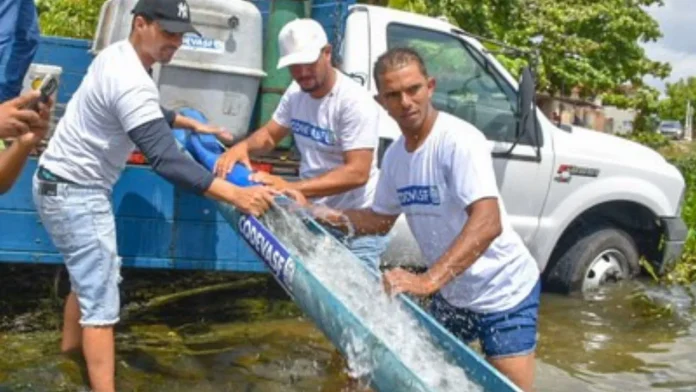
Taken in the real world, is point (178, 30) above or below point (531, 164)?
above

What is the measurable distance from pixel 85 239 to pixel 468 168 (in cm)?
184

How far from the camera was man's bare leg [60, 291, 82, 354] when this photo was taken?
4933 mm

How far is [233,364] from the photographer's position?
586cm

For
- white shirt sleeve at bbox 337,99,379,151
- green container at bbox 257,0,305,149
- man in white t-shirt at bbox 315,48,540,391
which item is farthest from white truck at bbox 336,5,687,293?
man in white t-shirt at bbox 315,48,540,391

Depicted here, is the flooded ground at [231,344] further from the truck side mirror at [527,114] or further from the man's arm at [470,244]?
the man's arm at [470,244]

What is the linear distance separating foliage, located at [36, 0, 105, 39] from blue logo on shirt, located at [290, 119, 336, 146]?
3.93 metres

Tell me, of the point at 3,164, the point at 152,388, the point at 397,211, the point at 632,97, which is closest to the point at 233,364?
the point at 152,388

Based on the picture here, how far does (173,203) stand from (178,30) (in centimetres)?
157

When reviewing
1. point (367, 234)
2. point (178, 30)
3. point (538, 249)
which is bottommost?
point (538, 249)

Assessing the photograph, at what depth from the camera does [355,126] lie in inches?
193

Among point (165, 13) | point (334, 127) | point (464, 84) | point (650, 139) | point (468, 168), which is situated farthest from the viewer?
point (650, 139)

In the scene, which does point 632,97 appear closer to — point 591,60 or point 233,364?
point 591,60

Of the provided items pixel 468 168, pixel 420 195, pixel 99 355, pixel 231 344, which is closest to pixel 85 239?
pixel 99 355

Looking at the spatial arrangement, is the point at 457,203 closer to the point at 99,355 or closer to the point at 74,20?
the point at 99,355
